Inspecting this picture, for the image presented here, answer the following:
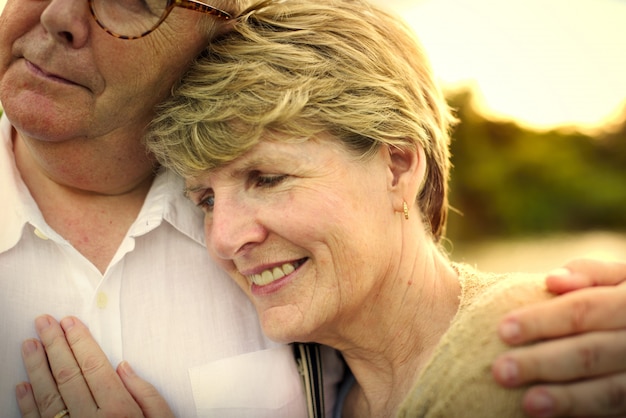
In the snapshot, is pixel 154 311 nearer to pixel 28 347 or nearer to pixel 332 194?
pixel 28 347

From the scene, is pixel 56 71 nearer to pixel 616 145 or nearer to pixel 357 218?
pixel 357 218

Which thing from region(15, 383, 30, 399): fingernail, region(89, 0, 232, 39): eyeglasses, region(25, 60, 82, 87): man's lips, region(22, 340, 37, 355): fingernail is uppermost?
region(89, 0, 232, 39): eyeglasses

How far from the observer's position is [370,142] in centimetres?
216

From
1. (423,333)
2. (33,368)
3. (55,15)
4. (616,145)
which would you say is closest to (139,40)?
(55,15)

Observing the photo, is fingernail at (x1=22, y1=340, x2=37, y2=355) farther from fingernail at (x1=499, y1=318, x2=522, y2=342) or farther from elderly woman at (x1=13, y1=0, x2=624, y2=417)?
fingernail at (x1=499, y1=318, x2=522, y2=342)

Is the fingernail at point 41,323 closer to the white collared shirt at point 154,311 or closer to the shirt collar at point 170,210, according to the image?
the white collared shirt at point 154,311

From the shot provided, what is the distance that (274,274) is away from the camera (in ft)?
7.06

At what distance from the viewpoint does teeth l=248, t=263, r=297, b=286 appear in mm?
2145

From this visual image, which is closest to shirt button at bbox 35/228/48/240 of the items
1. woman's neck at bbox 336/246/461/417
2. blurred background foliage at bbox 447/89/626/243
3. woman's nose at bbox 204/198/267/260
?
woman's nose at bbox 204/198/267/260

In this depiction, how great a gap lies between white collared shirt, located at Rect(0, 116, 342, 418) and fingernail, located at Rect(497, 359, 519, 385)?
846 mm

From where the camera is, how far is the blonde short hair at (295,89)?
203 centimetres

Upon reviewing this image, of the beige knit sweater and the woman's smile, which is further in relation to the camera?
the woman's smile

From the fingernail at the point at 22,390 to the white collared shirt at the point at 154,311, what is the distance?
4cm

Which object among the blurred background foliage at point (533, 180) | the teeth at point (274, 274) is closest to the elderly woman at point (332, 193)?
the teeth at point (274, 274)
